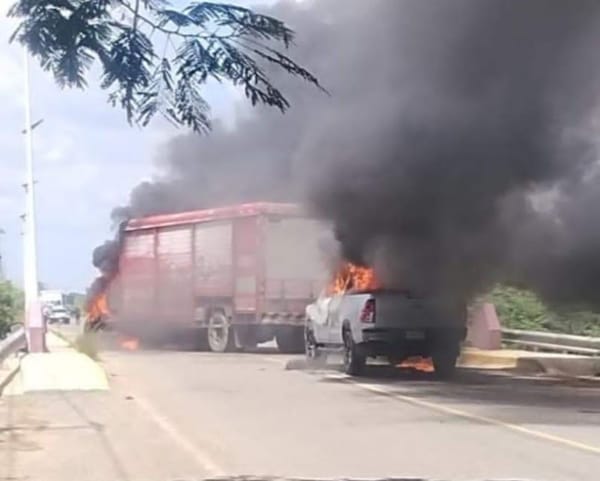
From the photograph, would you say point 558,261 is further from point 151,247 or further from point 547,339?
point 151,247

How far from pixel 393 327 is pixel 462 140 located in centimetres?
319

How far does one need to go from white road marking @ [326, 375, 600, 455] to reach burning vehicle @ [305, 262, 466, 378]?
2.41 ft

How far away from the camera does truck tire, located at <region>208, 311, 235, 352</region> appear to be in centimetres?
2714

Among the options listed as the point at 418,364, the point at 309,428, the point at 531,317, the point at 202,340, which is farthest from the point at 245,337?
the point at 309,428

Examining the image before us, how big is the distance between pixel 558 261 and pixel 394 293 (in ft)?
10.4

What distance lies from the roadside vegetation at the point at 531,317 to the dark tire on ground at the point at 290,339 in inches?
164

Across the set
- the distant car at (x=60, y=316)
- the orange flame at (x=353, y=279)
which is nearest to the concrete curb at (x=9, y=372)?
the orange flame at (x=353, y=279)

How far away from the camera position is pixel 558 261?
21141 millimetres

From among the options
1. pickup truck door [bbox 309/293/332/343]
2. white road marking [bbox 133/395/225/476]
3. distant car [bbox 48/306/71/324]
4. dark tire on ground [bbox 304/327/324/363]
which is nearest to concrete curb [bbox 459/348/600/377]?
dark tire on ground [bbox 304/327/324/363]

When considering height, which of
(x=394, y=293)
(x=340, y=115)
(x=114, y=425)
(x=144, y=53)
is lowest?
(x=114, y=425)

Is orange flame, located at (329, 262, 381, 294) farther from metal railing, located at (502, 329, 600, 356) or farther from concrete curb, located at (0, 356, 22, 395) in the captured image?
concrete curb, located at (0, 356, 22, 395)

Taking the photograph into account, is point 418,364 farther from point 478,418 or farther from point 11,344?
point 478,418

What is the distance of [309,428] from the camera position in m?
13.1

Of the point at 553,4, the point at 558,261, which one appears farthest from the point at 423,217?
the point at 553,4
